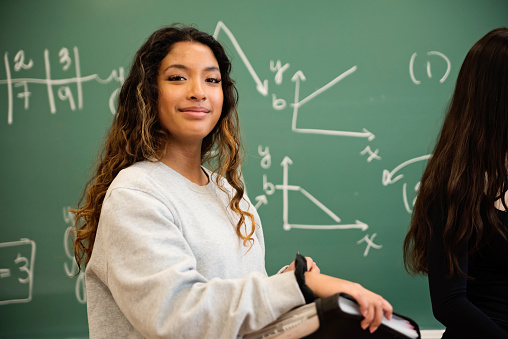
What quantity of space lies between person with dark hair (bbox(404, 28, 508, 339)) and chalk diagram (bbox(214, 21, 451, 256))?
43.3 inches

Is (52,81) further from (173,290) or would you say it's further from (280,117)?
(173,290)

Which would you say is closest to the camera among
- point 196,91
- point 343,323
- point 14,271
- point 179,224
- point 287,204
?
point 343,323

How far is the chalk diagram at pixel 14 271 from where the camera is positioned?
2068 millimetres

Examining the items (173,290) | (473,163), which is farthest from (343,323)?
(473,163)

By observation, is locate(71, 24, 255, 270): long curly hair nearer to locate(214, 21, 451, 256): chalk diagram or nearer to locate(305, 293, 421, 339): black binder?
locate(305, 293, 421, 339): black binder

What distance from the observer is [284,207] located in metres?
Answer: 2.17

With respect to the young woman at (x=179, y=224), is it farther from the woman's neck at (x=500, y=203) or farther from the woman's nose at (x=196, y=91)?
the woman's neck at (x=500, y=203)

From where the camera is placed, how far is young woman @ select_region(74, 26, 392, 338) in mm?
741

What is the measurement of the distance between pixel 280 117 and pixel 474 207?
1.24m

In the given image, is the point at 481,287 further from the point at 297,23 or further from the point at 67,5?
the point at 67,5

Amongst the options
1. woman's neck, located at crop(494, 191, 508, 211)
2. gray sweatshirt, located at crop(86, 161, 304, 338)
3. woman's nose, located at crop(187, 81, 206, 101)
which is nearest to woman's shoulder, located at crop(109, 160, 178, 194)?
gray sweatshirt, located at crop(86, 161, 304, 338)

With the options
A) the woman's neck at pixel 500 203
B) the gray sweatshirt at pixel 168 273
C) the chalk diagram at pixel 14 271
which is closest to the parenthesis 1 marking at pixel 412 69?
the woman's neck at pixel 500 203

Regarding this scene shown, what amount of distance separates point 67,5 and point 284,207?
1.26 m

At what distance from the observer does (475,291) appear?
1019 mm
